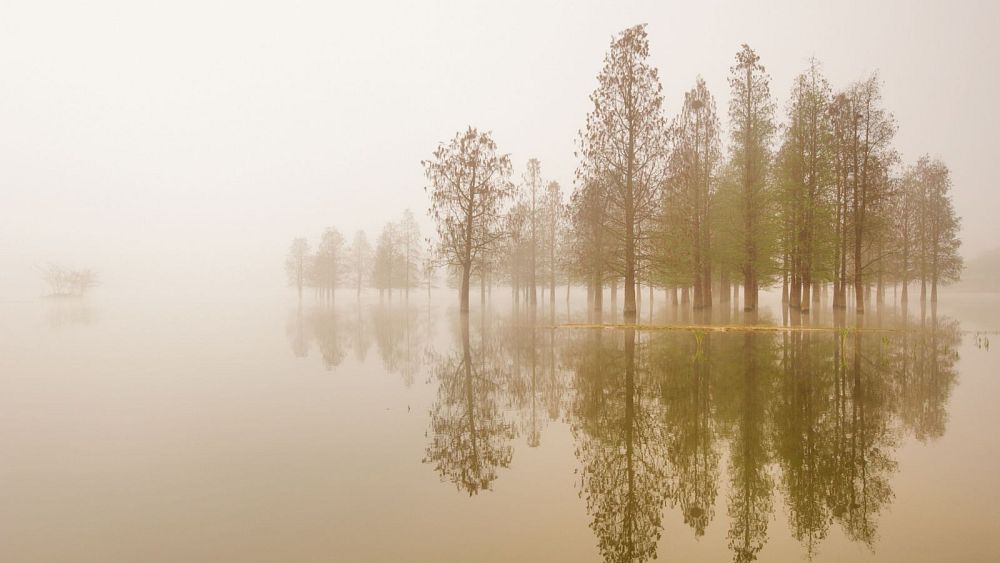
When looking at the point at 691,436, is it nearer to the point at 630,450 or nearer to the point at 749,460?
the point at 749,460

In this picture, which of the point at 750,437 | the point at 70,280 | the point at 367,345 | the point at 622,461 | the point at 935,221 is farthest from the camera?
the point at 70,280

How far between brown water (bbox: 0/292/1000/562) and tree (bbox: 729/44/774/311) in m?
18.3

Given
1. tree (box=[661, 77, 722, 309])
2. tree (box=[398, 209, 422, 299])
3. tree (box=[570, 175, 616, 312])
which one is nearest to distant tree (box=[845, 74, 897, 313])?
tree (box=[661, 77, 722, 309])

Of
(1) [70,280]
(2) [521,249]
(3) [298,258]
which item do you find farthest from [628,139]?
(1) [70,280]

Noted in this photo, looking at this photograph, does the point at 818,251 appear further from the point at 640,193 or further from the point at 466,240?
the point at 466,240

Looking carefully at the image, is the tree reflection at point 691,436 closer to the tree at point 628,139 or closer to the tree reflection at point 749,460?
the tree reflection at point 749,460

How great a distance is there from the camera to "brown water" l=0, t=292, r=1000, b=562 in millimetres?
3949

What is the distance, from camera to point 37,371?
492 inches

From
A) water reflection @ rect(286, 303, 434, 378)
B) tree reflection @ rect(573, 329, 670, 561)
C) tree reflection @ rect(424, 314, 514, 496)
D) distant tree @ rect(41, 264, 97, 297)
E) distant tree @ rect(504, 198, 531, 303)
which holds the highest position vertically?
distant tree @ rect(504, 198, 531, 303)

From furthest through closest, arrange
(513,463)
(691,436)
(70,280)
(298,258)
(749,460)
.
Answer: (298,258) → (70,280) → (691,436) → (513,463) → (749,460)

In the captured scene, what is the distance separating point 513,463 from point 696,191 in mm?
29430

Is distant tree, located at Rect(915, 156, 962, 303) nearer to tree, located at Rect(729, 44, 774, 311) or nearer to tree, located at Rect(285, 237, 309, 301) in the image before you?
tree, located at Rect(729, 44, 774, 311)

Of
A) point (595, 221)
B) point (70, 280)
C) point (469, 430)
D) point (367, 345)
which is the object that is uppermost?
point (595, 221)

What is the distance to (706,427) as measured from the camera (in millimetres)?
6641
